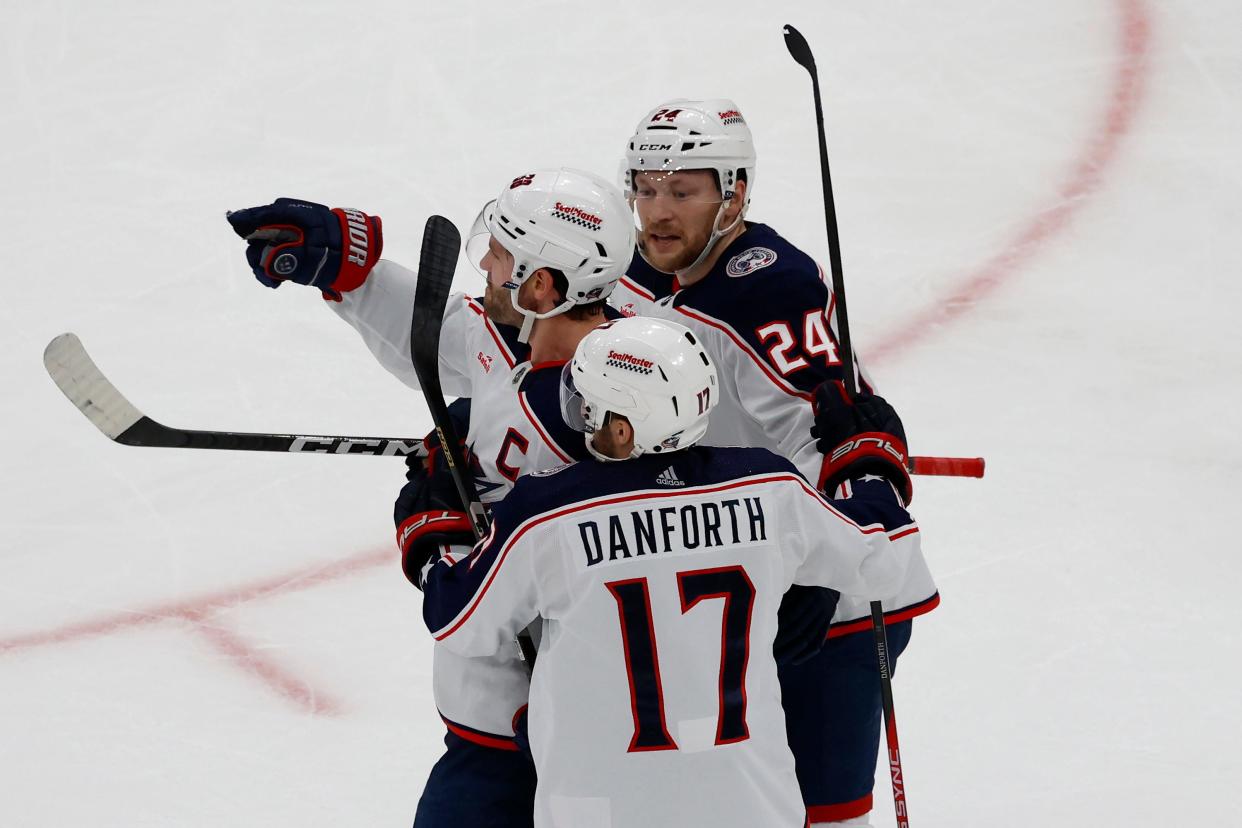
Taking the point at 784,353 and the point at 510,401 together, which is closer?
the point at 510,401

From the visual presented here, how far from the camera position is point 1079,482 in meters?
4.20

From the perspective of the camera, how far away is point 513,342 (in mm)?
2428

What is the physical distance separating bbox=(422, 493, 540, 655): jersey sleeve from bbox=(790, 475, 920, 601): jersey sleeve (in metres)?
0.37

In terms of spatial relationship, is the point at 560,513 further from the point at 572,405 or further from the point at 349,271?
the point at 349,271

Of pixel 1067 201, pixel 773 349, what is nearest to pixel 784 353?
pixel 773 349

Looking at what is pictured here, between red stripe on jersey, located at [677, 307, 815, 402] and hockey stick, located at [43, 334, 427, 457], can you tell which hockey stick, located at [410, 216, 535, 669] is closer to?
hockey stick, located at [43, 334, 427, 457]

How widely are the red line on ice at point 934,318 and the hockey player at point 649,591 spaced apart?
64.0 inches

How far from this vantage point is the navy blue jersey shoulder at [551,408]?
220 cm

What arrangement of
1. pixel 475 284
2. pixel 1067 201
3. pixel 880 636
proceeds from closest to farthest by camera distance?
pixel 880 636
pixel 475 284
pixel 1067 201

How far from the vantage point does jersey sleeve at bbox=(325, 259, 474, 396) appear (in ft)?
9.18

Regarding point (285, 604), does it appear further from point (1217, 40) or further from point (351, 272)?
point (1217, 40)

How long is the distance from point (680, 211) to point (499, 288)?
50cm

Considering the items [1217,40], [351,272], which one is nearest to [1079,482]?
[351,272]

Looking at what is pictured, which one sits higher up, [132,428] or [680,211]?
[680,211]
